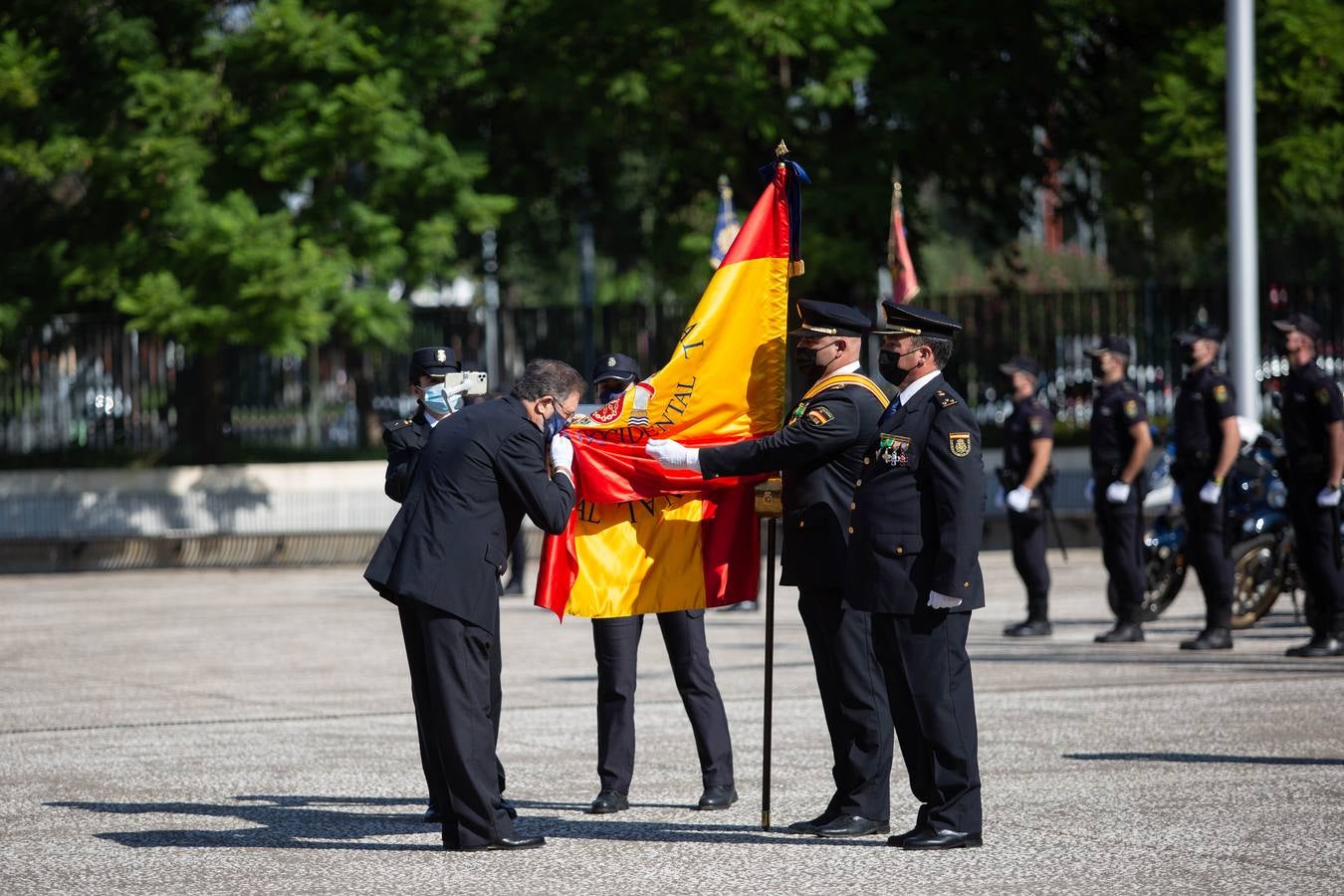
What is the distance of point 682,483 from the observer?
308 inches

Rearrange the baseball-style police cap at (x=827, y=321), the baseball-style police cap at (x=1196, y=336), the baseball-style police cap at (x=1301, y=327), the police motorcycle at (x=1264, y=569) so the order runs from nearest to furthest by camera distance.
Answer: the baseball-style police cap at (x=827, y=321)
the baseball-style police cap at (x=1301, y=327)
the baseball-style police cap at (x=1196, y=336)
the police motorcycle at (x=1264, y=569)

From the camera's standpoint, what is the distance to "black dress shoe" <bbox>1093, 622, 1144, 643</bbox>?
1341cm

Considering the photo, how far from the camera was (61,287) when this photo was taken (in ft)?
76.3

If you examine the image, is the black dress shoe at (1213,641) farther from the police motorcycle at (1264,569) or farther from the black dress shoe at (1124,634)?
the police motorcycle at (1264,569)

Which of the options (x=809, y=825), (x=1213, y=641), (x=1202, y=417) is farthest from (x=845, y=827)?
(x=1202, y=417)

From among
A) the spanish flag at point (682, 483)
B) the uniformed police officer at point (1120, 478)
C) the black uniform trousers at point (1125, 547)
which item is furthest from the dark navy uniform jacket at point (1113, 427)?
the spanish flag at point (682, 483)

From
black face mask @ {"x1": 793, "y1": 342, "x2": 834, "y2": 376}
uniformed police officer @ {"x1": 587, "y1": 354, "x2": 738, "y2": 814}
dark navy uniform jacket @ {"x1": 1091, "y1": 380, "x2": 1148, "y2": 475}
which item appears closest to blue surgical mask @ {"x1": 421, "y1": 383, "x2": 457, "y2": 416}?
uniformed police officer @ {"x1": 587, "y1": 354, "x2": 738, "y2": 814}

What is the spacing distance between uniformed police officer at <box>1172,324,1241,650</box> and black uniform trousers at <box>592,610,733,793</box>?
5597 mm

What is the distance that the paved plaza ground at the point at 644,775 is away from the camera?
6.65 metres

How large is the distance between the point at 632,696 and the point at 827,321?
5.76 feet

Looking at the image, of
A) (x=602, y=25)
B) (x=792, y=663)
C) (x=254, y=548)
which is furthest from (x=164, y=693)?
(x=602, y=25)

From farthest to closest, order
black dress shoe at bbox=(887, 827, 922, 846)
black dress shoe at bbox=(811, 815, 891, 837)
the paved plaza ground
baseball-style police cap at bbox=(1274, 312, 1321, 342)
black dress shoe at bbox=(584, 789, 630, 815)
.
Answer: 1. baseball-style police cap at bbox=(1274, 312, 1321, 342)
2. black dress shoe at bbox=(584, 789, 630, 815)
3. black dress shoe at bbox=(811, 815, 891, 837)
4. black dress shoe at bbox=(887, 827, 922, 846)
5. the paved plaza ground

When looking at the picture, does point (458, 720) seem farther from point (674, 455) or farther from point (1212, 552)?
point (1212, 552)

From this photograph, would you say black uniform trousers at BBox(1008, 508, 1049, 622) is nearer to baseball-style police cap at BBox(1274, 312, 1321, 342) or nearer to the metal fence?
baseball-style police cap at BBox(1274, 312, 1321, 342)
